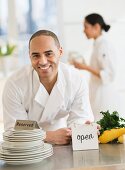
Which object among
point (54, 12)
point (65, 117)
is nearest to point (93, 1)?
point (54, 12)

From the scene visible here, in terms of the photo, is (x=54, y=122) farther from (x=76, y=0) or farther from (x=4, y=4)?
(x=4, y=4)

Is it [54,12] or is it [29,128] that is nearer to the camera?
[29,128]

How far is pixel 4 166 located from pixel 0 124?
1.81 m

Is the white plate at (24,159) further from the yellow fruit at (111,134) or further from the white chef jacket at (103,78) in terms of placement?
the white chef jacket at (103,78)

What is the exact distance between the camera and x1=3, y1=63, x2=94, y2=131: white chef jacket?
2014 millimetres

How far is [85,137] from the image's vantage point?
5.28ft

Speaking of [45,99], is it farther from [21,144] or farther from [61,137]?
[21,144]

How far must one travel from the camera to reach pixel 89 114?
2217mm

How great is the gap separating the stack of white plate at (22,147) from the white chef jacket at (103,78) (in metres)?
2.14

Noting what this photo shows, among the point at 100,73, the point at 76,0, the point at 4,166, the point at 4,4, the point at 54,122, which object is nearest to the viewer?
the point at 4,166

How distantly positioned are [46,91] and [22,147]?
2.25 feet

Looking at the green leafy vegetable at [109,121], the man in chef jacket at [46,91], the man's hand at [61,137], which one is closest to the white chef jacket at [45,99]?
the man in chef jacket at [46,91]

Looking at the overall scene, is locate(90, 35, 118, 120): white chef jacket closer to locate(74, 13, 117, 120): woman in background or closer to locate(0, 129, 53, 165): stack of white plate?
locate(74, 13, 117, 120): woman in background

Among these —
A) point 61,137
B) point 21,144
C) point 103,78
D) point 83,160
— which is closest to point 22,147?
point 21,144
